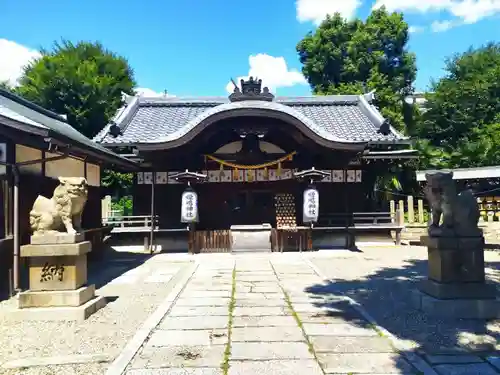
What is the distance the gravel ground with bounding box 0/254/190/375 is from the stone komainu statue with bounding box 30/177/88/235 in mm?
1495

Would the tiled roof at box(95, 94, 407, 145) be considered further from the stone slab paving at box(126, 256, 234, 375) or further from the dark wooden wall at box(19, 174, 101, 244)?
the stone slab paving at box(126, 256, 234, 375)

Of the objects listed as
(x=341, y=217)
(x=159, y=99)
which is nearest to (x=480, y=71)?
(x=341, y=217)

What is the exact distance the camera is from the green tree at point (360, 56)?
2808cm

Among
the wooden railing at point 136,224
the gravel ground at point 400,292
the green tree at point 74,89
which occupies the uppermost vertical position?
the green tree at point 74,89

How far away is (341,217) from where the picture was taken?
15.9 metres

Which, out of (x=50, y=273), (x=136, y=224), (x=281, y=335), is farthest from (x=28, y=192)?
(x=136, y=224)

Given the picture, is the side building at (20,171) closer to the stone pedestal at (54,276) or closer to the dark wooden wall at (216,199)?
the stone pedestal at (54,276)

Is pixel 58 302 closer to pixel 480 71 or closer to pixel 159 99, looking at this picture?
pixel 159 99

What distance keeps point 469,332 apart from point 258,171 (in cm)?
1103

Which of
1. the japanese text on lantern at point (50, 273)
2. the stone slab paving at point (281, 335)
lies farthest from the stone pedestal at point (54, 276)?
the stone slab paving at point (281, 335)

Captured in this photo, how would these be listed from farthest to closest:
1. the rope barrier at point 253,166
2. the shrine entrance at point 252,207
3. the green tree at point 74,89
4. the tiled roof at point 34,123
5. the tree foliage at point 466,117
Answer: the green tree at point 74,89, the tree foliage at point 466,117, the shrine entrance at point 252,207, the rope barrier at point 253,166, the tiled roof at point 34,123

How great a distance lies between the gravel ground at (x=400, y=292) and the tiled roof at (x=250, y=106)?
175 inches

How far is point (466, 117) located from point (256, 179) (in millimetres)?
15982

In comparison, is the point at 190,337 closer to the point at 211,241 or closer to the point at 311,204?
the point at 211,241
